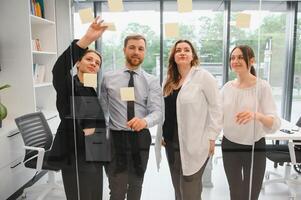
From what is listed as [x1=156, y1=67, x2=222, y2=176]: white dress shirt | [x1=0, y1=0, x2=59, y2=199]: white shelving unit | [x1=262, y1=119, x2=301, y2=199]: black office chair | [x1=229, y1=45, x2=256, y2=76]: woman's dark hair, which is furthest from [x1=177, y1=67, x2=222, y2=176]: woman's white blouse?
[x1=0, y1=0, x2=59, y2=199]: white shelving unit

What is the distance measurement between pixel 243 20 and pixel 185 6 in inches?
17.9

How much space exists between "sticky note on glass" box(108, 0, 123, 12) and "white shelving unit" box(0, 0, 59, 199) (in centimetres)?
61

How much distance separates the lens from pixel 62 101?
189 cm

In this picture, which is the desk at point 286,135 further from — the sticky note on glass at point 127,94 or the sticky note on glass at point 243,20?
the sticky note on glass at point 127,94

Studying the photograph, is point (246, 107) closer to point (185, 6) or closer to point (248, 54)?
point (248, 54)

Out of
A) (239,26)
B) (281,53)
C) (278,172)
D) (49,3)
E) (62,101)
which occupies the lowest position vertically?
(278,172)

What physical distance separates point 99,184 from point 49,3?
1.66 meters

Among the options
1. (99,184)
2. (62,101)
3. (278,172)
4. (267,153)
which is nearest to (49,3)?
(62,101)

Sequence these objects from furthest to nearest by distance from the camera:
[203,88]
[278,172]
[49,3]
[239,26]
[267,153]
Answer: [278,172] → [49,3] → [267,153] → [239,26] → [203,88]

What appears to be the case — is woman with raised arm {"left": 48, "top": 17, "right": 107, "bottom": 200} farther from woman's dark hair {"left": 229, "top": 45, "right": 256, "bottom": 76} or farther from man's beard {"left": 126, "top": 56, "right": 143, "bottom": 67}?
woman's dark hair {"left": 229, "top": 45, "right": 256, "bottom": 76}

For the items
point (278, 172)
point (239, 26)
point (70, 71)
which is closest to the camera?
point (70, 71)

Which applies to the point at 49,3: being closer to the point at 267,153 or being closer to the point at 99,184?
the point at 99,184

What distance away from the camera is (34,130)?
88.7 inches

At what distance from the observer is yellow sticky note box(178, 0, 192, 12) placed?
1869mm
